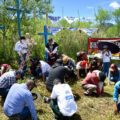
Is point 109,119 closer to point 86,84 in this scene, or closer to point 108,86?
point 86,84

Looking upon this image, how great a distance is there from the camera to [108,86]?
5.58m

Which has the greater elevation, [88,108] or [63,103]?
[63,103]

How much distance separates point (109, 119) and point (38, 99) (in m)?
1.93

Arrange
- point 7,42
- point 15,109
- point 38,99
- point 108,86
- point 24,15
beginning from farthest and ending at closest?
1. point 7,42
2. point 24,15
3. point 108,86
4. point 38,99
5. point 15,109

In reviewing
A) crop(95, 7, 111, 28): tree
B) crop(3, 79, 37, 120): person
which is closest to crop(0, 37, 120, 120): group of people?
crop(3, 79, 37, 120): person

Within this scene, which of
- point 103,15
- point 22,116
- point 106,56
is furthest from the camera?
point 103,15

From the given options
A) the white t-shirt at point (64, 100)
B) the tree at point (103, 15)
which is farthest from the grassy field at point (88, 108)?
the tree at point (103, 15)

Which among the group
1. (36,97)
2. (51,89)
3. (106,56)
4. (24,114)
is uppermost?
(106,56)

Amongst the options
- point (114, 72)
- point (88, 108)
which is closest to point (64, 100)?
point (88, 108)

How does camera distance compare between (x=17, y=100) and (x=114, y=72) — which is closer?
(x=17, y=100)

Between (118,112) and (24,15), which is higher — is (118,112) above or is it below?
below

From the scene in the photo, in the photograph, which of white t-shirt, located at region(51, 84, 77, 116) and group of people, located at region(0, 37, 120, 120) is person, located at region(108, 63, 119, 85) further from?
white t-shirt, located at region(51, 84, 77, 116)

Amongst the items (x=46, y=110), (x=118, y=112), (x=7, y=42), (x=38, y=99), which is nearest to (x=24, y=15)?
(x=7, y=42)

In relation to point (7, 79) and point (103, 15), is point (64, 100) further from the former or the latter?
point (103, 15)
